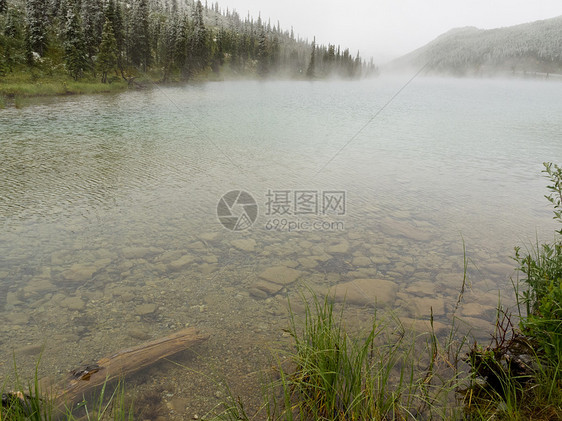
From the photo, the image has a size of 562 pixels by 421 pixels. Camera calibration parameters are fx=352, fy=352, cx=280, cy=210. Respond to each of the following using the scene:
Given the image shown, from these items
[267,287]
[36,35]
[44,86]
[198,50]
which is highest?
[198,50]

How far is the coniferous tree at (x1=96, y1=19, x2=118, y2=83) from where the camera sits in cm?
5181

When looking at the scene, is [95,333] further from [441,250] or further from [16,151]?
[16,151]

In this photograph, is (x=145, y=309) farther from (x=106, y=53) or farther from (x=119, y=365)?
(x=106, y=53)

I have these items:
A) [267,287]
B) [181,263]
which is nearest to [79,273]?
[181,263]

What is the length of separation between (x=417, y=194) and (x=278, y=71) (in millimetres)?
125089

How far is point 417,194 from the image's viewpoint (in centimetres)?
1077

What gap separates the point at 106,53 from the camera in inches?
2048

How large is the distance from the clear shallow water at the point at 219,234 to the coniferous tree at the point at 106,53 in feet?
131

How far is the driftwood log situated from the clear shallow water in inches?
10.1

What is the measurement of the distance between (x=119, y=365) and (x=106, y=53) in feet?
195

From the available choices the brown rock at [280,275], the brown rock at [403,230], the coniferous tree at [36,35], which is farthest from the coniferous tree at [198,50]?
the brown rock at [280,275]
